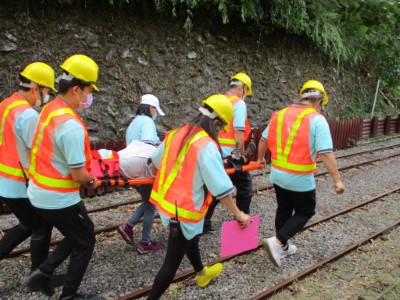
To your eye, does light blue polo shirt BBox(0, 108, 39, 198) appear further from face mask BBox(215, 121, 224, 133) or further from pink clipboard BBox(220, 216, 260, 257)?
pink clipboard BBox(220, 216, 260, 257)

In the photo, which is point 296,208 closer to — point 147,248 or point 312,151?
point 312,151

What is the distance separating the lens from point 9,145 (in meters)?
3.69

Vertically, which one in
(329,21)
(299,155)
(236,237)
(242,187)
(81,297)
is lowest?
(81,297)

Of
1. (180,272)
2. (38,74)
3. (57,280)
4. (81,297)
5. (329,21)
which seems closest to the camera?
(81,297)

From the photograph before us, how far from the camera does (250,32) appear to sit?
1198cm

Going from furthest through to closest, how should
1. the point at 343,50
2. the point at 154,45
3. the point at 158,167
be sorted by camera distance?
the point at 343,50 → the point at 154,45 → the point at 158,167

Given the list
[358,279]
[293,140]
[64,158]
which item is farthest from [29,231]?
[358,279]

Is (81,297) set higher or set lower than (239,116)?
lower

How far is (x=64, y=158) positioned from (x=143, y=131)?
1.57 meters

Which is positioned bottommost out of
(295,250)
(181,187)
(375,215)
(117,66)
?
(375,215)

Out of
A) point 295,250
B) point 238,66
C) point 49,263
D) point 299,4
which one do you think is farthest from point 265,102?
point 49,263

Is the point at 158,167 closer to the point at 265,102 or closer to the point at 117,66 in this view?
the point at 117,66

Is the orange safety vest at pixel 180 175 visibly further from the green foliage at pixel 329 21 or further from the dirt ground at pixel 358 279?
the green foliage at pixel 329 21

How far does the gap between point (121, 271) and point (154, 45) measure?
21.5 ft
